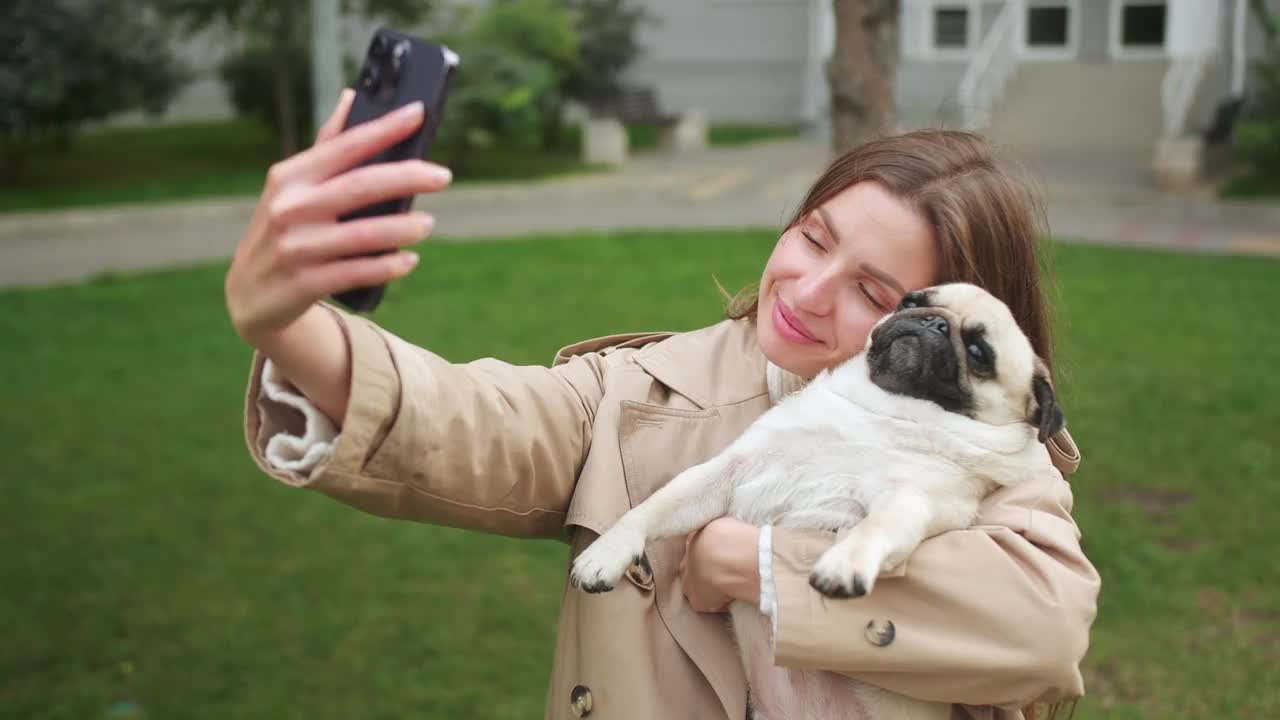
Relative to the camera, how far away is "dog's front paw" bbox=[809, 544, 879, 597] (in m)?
2.04

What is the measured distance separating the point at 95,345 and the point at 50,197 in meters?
8.63

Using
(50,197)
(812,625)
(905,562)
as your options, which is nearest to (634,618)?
(812,625)

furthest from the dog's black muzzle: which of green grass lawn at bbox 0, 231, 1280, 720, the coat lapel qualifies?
green grass lawn at bbox 0, 231, 1280, 720

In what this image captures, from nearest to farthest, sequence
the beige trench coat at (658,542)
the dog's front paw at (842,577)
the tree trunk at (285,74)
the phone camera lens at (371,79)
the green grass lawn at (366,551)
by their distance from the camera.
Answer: the phone camera lens at (371,79) → the beige trench coat at (658,542) → the dog's front paw at (842,577) → the green grass lawn at (366,551) → the tree trunk at (285,74)

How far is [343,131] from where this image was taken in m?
1.59

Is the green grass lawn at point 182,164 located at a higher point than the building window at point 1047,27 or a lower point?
lower

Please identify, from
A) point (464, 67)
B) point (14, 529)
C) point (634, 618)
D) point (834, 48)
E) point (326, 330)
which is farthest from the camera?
point (464, 67)

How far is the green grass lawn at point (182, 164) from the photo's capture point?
58.5 ft

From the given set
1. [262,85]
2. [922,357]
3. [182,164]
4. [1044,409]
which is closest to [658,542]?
[922,357]

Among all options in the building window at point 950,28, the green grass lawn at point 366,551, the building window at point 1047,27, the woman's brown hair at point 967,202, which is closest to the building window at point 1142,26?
the building window at point 1047,27

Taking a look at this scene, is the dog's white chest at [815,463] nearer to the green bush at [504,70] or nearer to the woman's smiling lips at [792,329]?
the woman's smiling lips at [792,329]

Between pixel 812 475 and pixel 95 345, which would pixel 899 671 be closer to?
pixel 812 475

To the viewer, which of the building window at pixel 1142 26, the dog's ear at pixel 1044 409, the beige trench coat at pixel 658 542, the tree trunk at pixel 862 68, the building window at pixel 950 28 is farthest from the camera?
the building window at pixel 950 28

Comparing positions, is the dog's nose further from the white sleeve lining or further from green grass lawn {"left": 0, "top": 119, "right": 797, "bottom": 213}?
green grass lawn {"left": 0, "top": 119, "right": 797, "bottom": 213}
